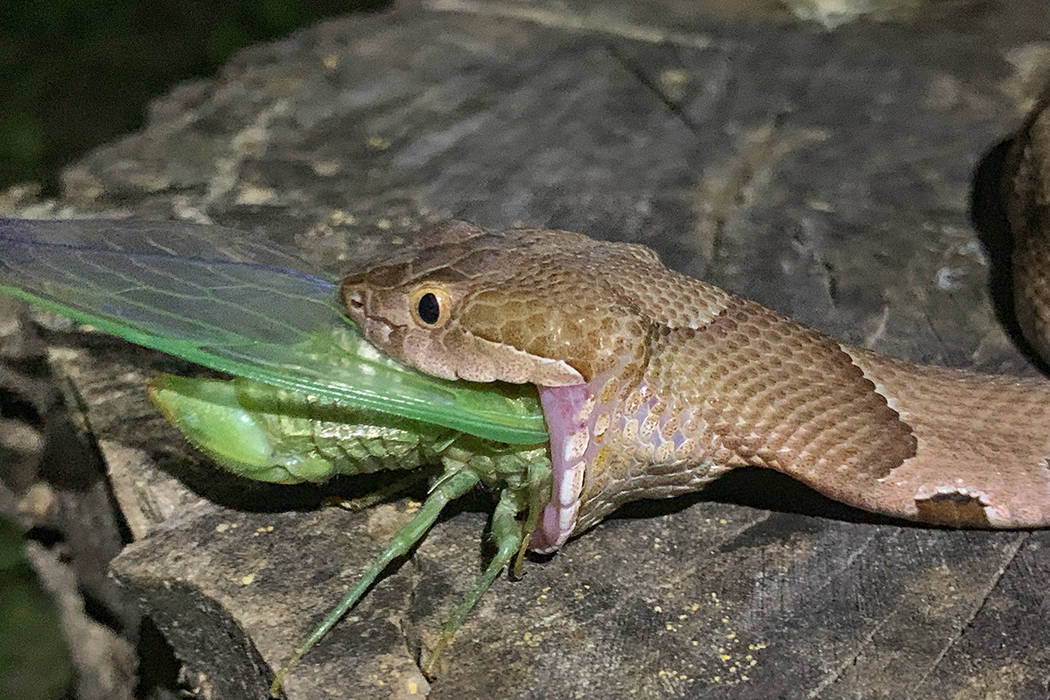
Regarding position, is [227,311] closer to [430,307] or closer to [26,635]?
[430,307]

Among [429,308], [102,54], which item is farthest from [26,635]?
[102,54]

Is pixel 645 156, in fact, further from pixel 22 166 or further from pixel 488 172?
pixel 22 166

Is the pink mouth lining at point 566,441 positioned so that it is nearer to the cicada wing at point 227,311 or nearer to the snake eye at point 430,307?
the cicada wing at point 227,311

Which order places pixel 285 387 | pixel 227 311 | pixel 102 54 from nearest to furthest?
pixel 285 387
pixel 227 311
pixel 102 54

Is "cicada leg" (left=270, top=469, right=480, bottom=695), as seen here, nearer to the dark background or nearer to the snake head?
the snake head

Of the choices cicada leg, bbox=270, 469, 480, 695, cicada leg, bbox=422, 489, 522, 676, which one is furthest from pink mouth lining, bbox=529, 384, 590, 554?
cicada leg, bbox=270, 469, 480, 695

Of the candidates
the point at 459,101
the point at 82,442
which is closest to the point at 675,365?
Result: the point at 82,442
